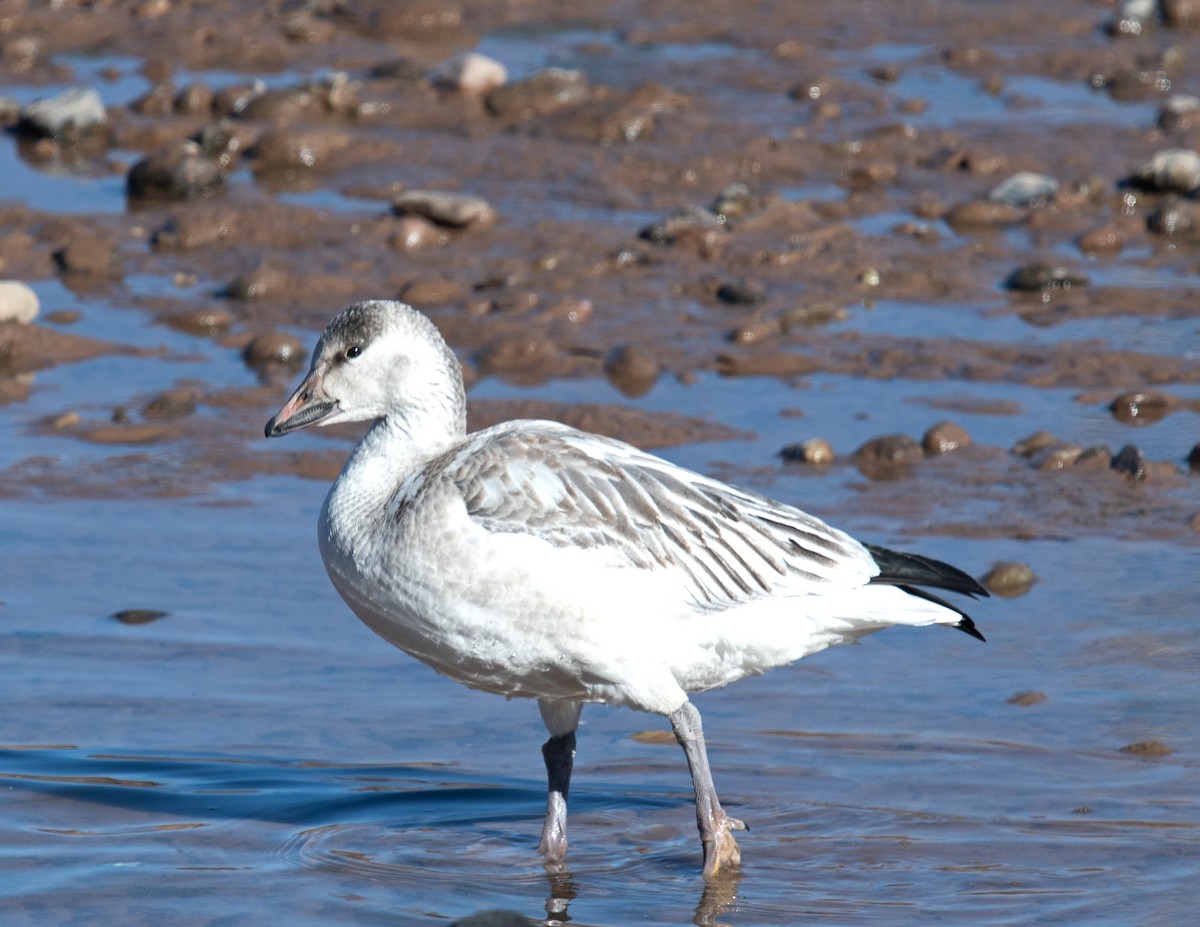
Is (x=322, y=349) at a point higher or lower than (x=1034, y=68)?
higher

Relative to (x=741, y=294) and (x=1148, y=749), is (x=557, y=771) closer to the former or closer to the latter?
(x=1148, y=749)

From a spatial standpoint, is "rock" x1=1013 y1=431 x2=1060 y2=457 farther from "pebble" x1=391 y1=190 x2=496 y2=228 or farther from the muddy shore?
"pebble" x1=391 y1=190 x2=496 y2=228

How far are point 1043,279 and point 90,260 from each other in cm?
584

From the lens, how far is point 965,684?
7293 mm

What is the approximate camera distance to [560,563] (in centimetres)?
565

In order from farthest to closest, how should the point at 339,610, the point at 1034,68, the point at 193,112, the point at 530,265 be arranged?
the point at 1034,68
the point at 193,112
the point at 530,265
the point at 339,610

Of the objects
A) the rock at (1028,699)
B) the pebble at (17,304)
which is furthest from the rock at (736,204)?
the rock at (1028,699)

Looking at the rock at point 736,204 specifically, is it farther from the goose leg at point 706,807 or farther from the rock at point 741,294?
the goose leg at point 706,807

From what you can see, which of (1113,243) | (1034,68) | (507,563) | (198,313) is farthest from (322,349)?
(1034,68)

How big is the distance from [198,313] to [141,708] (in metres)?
4.52

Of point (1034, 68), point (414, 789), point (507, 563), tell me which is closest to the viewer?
point (507, 563)

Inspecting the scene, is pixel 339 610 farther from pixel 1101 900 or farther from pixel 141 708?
pixel 1101 900

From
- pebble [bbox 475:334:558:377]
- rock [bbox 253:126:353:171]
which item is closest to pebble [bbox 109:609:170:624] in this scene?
pebble [bbox 475:334:558:377]

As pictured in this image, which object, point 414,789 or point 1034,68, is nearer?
point 414,789
